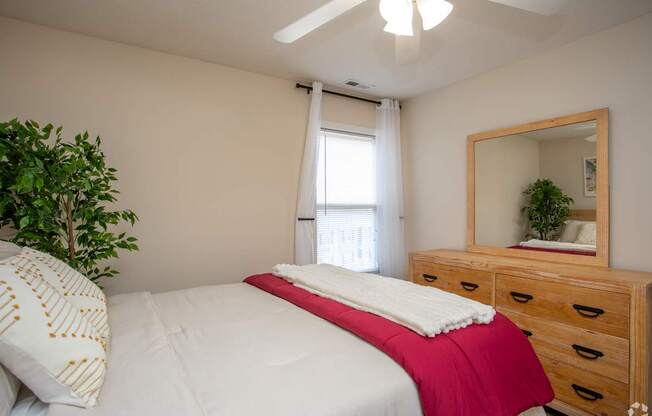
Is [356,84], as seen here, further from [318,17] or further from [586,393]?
[586,393]

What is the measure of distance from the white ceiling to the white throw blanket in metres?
1.56

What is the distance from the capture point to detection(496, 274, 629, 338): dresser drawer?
70.8 inches

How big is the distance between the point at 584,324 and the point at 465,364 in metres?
1.27

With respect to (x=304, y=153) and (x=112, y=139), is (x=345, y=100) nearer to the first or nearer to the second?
(x=304, y=153)

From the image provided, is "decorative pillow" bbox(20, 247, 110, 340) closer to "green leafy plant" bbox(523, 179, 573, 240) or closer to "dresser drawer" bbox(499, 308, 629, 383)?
"dresser drawer" bbox(499, 308, 629, 383)

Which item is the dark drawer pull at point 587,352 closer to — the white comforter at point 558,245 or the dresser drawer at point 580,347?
the dresser drawer at point 580,347

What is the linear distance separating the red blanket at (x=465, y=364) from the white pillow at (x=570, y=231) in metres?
1.38

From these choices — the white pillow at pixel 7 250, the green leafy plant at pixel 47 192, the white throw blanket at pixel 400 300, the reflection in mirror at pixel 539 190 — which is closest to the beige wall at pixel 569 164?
the reflection in mirror at pixel 539 190

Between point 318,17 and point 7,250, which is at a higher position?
point 318,17

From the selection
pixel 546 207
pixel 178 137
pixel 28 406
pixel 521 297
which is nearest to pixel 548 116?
pixel 546 207

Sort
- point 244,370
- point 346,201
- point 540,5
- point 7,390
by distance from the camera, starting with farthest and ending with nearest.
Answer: point 346,201 < point 540,5 < point 244,370 < point 7,390

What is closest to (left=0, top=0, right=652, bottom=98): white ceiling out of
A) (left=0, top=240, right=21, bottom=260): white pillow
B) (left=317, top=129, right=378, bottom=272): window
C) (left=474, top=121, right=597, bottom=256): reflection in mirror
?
(left=474, top=121, right=597, bottom=256): reflection in mirror

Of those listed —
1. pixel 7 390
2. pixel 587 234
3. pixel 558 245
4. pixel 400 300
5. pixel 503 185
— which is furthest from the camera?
pixel 503 185

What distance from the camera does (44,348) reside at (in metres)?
0.87
